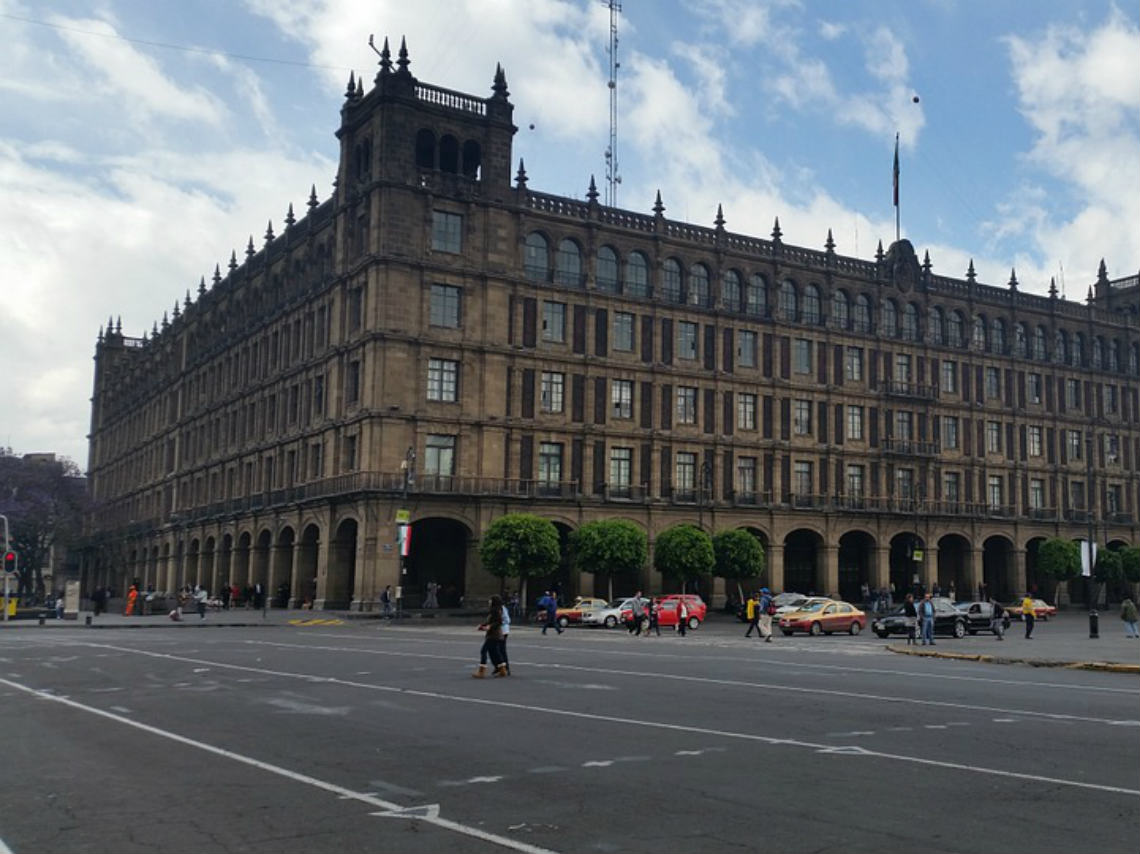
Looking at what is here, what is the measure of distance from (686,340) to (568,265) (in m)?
8.18

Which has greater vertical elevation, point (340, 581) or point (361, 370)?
point (361, 370)

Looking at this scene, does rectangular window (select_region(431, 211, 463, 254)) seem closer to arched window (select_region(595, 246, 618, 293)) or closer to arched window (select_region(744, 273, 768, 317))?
arched window (select_region(595, 246, 618, 293))

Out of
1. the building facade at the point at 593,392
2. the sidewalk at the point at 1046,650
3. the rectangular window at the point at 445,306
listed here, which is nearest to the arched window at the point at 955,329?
the building facade at the point at 593,392

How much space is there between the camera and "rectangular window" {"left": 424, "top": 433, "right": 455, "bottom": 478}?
55.3 meters

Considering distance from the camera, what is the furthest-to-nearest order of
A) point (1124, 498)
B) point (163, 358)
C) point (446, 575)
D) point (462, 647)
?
1. point (163, 358)
2. point (1124, 498)
3. point (446, 575)
4. point (462, 647)

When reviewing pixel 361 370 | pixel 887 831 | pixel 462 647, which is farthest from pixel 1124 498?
pixel 887 831

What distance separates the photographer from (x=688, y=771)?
440 inches

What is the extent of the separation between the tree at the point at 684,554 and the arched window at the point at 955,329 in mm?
26487

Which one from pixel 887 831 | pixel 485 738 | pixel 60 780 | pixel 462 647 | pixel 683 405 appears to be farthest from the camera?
pixel 683 405

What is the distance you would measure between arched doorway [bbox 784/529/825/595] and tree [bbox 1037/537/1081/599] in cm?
1528

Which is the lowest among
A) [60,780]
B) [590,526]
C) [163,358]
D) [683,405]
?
[60,780]

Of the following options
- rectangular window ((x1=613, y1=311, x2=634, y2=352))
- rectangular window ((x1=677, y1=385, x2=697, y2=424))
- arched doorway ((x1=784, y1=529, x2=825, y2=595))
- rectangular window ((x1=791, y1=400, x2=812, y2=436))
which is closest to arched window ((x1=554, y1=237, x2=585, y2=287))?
rectangular window ((x1=613, y1=311, x2=634, y2=352))

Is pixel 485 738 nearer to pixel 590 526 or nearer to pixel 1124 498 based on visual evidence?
pixel 590 526

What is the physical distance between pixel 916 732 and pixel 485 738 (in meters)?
5.18
